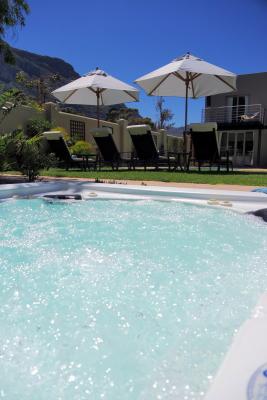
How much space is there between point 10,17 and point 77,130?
8062 millimetres

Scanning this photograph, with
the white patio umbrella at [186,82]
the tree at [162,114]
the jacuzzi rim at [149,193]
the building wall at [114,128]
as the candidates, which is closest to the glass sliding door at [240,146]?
the building wall at [114,128]

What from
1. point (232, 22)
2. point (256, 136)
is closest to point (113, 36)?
point (256, 136)

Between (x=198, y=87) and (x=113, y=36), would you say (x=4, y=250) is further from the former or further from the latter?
(x=113, y=36)

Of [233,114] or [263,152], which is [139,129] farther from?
[233,114]

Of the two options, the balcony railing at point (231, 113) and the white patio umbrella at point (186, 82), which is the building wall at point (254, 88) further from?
the white patio umbrella at point (186, 82)

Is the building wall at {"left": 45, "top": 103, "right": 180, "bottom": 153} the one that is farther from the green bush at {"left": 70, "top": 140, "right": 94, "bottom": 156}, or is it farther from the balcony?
the balcony

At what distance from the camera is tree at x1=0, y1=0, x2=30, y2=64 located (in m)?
9.56

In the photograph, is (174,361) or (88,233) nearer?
(174,361)

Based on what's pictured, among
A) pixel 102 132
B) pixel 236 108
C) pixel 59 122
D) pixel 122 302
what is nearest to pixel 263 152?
pixel 236 108

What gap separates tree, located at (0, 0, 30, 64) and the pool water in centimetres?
762

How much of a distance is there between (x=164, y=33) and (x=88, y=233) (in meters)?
13.9

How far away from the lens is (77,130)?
58.0 ft

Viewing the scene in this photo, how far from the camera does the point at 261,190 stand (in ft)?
17.4

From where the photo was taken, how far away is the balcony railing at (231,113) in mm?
20062
